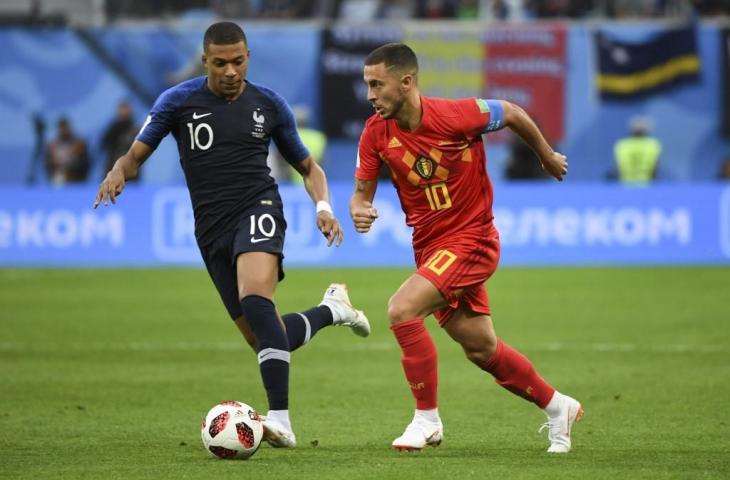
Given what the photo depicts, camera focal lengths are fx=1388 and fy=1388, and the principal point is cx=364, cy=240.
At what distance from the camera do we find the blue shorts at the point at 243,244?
766 centimetres

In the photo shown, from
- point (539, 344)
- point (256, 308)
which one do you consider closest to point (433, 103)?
point (256, 308)

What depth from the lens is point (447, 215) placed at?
24.8 ft

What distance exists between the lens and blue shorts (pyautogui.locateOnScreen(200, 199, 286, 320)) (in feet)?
25.1

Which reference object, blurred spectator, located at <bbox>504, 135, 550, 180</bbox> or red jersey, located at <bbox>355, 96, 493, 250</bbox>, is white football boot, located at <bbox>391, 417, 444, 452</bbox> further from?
blurred spectator, located at <bbox>504, 135, 550, 180</bbox>

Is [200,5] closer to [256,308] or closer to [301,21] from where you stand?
[301,21]

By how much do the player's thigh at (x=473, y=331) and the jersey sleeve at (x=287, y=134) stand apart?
1407mm

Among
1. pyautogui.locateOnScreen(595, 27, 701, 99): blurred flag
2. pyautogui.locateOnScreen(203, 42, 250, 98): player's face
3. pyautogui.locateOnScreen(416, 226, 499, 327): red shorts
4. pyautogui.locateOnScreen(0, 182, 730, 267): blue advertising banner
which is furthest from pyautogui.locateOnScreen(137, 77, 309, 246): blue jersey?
pyautogui.locateOnScreen(595, 27, 701, 99): blurred flag

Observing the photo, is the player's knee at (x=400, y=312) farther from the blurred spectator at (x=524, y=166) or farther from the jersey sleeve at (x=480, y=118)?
the blurred spectator at (x=524, y=166)

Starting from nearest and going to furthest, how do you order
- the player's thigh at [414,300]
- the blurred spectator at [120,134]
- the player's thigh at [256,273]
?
the player's thigh at [414,300]
the player's thigh at [256,273]
the blurred spectator at [120,134]

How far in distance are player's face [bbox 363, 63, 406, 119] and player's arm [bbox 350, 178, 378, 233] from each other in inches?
16.9

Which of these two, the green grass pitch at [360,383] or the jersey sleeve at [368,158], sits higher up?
the jersey sleeve at [368,158]

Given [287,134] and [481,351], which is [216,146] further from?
[481,351]

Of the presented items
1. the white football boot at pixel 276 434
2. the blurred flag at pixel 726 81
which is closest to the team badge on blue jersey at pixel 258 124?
the white football boot at pixel 276 434

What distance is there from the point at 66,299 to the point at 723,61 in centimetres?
1477
